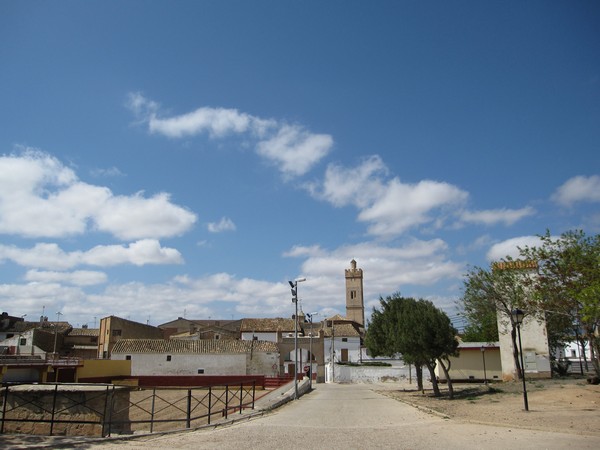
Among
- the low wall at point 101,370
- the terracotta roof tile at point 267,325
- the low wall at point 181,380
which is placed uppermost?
the terracotta roof tile at point 267,325

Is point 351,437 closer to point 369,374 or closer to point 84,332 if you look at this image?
point 369,374

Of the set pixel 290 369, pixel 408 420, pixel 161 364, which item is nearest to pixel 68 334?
pixel 161 364

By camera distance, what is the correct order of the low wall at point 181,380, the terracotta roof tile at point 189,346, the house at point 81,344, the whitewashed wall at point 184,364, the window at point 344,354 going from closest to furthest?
1. the low wall at point 181,380
2. the whitewashed wall at point 184,364
3. the terracotta roof tile at point 189,346
4. the house at point 81,344
5. the window at point 344,354

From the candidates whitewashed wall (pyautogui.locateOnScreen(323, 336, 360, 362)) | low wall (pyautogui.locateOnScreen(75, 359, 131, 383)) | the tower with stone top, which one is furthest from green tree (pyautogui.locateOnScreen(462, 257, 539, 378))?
the tower with stone top

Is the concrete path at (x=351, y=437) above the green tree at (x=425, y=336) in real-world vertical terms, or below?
below

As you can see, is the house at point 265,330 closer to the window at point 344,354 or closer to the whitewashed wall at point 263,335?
the whitewashed wall at point 263,335

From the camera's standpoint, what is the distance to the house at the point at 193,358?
53.6 metres

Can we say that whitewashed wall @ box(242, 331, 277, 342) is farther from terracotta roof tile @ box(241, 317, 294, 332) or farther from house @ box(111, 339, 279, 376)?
house @ box(111, 339, 279, 376)

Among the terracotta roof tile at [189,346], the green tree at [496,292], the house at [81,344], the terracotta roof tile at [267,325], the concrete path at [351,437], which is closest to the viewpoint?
the concrete path at [351,437]

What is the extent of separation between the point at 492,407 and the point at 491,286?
14412 millimetres

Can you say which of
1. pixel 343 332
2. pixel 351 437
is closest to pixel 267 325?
pixel 343 332

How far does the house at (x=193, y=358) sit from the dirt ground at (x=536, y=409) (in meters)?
33.0

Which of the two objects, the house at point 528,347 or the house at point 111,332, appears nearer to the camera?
the house at point 528,347

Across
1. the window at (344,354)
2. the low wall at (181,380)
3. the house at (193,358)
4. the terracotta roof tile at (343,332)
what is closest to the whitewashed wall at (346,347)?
the window at (344,354)
